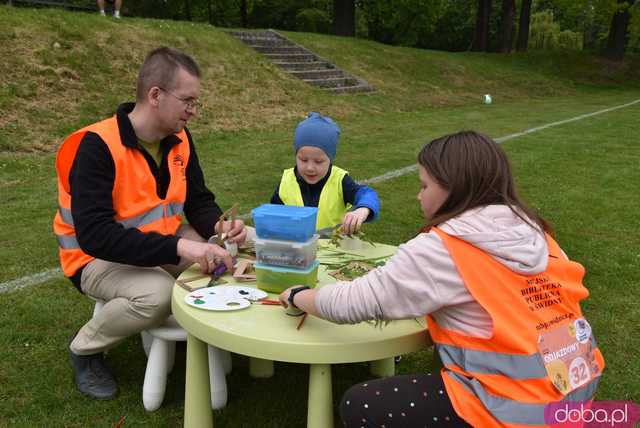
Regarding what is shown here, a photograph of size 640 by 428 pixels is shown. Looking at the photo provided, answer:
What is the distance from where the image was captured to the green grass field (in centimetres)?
302

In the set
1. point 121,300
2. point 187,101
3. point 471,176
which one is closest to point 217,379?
point 121,300

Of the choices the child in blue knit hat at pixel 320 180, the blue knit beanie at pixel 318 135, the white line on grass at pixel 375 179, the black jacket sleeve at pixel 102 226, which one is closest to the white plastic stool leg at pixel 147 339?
the black jacket sleeve at pixel 102 226

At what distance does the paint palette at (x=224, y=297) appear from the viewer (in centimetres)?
227

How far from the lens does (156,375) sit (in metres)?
2.71

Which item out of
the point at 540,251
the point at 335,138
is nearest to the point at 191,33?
the point at 335,138

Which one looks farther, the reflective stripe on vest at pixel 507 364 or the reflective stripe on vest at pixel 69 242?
the reflective stripe on vest at pixel 69 242

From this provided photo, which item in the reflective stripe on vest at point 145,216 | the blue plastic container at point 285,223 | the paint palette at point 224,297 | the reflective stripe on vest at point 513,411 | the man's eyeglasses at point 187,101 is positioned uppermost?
the man's eyeglasses at point 187,101

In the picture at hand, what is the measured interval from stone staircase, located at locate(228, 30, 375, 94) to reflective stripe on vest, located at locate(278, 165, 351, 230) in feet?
37.6

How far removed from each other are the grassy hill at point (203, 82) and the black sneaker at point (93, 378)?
6.03 metres

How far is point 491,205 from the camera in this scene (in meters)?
1.97

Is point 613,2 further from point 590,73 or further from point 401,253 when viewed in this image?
point 401,253

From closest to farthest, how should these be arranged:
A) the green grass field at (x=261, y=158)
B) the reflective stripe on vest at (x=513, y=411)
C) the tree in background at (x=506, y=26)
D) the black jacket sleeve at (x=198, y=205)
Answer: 1. the reflective stripe on vest at (x=513, y=411)
2. the green grass field at (x=261, y=158)
3. the black jacket sleeve at (x=198, y=205)
4. the tree in background at (x=506, y=26)

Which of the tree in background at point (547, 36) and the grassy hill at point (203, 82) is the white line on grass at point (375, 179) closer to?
the grassy hill at point (203, 82)

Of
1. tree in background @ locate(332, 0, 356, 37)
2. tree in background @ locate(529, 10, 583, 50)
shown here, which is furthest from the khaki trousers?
tree in background @ locate(529, 10, 583, 50)
